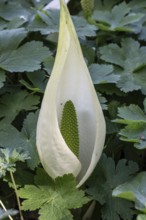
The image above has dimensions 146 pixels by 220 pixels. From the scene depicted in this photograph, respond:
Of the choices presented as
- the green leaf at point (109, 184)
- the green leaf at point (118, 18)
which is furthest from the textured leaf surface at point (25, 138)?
the green leaf at point (118, 18)

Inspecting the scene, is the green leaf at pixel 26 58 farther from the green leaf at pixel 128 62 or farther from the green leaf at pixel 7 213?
the green leaf at pixel 7 213

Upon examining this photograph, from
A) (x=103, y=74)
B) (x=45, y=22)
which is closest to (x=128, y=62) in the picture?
(x=103, y=74)

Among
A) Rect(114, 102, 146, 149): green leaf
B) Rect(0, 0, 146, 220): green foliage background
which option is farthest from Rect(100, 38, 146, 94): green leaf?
Rect(114, 102, 146, 149): green leaf

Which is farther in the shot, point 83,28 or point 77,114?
point 83,28

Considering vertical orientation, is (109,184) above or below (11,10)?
below

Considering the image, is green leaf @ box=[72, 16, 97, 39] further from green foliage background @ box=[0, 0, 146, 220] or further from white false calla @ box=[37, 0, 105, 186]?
white false calla @ box=[37, 0, 105, 186]

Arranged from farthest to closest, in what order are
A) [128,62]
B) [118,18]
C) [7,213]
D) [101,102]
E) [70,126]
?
[118,18] → [128,62] → [101,102] → [70,126] → [7,213]

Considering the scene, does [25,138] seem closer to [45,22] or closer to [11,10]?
[45,22]
